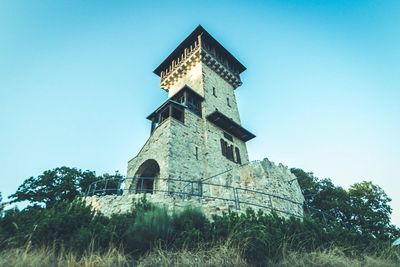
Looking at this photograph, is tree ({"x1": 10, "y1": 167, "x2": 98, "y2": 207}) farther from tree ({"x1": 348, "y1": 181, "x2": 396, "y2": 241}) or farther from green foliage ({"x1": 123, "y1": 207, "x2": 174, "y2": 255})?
tree ({"x1": 348, "y1": 181, "x2": 396, "y2": 241})

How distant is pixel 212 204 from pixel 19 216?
6025mm

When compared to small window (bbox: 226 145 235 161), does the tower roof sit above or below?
above

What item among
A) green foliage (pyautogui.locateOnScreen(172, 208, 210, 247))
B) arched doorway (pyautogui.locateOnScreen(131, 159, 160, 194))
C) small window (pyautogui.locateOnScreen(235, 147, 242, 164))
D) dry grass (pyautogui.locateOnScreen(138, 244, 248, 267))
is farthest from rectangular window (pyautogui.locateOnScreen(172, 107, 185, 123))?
dry grass (pyautogui.locateOnScreen(138, 244, 248, 267))

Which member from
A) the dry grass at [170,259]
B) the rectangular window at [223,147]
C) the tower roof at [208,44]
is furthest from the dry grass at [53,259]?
the tower roof at [208,44]

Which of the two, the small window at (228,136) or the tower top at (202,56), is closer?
the small window at (228,136)

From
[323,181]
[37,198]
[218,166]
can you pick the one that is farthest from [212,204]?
[323,181]

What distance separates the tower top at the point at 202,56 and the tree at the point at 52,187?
1185cm

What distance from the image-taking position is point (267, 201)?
1196 centimetres

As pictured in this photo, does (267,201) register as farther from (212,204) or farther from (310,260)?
(310,260)

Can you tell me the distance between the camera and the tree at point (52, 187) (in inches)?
712

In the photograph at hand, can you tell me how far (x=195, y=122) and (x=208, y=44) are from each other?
11.0 metres

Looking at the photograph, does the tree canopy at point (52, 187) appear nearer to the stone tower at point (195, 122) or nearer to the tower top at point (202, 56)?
the stone tower at point (195, 122)

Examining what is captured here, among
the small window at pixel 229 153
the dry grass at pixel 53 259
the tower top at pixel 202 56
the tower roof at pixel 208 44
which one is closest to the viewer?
the dry grass at pixel 53 259

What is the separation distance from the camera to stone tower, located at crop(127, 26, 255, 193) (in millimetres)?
14844
